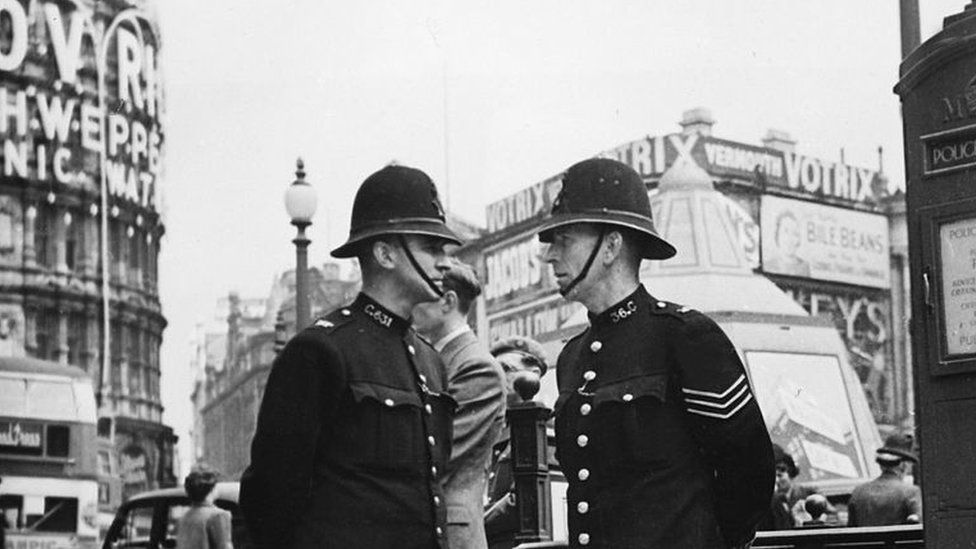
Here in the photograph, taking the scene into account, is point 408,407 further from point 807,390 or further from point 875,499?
point 807,390

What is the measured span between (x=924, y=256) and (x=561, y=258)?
2.48m

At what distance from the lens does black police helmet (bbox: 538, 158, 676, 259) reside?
539cm

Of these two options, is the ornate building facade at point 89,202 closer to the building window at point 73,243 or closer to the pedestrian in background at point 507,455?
the building window at point 73,243

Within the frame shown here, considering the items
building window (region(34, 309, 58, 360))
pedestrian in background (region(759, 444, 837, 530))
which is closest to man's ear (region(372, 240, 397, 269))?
pedestrian in background (region(759, 444, 837, 530))

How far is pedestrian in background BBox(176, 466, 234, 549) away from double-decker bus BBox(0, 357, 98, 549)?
13.7 meters

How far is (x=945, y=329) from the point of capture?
7.29 meters

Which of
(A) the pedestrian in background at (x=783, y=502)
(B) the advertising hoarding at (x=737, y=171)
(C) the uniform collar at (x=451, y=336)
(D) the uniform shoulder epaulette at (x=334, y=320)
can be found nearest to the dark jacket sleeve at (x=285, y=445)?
(D) the uniform shoulder epaulette at (x=334, y=320)

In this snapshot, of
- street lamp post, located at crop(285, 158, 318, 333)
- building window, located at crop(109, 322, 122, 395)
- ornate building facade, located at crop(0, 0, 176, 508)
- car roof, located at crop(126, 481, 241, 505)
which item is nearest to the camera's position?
car roof, located at crop(126, 481, 241, 505)

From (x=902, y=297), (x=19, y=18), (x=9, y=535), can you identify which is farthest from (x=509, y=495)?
(x=902, y=297)

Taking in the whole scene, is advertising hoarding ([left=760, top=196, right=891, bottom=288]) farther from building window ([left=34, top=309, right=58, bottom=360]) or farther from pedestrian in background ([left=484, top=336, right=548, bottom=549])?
pedestrian in background ([left=484, top=336, right=548, bottom=549])

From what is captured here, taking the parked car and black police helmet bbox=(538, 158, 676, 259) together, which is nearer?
black police helmet bbox=(538, 158, 676, 259)

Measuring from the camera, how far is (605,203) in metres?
5.41

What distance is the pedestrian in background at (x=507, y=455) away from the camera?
9328 millimetres

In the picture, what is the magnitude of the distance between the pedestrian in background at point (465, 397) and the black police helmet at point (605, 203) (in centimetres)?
110
